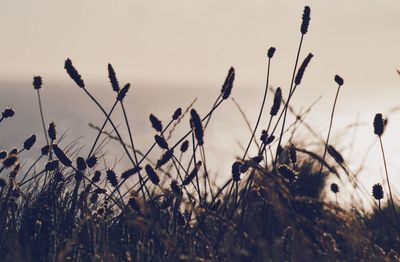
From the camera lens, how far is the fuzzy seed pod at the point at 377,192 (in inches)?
102

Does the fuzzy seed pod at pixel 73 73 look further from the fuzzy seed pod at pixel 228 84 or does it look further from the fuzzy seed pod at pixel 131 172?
the fuzzy seed pod at pixel 228 84

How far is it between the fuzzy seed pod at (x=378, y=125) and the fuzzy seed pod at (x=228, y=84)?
19.3 inches

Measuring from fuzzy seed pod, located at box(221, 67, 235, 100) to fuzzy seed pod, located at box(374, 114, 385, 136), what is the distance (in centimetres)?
49

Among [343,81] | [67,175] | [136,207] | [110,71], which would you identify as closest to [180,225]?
[136,207]

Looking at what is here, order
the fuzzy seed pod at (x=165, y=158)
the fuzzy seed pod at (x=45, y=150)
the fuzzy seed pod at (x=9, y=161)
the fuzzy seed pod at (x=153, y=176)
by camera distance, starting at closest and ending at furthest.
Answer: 1. the fuzzy seed pod at (x=9, y=161)
2. the fuzzy seed pod at (x=153, y=176)
3. the fuzzy seed pod at (x=165, y=158)
4. the fuzzy seed pod at (x=45, y=150)

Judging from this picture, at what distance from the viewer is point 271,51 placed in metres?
2.68

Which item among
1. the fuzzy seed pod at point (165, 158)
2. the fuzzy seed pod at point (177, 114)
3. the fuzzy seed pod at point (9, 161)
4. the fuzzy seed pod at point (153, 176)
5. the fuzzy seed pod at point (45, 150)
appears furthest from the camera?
the fuzzy seed pod at point (45, 150)

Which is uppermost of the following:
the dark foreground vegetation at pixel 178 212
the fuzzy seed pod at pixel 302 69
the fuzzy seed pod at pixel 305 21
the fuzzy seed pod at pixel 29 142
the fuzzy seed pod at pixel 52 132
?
the fuzzy seed pod at pixel 305 21

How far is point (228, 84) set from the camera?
8.32 ft

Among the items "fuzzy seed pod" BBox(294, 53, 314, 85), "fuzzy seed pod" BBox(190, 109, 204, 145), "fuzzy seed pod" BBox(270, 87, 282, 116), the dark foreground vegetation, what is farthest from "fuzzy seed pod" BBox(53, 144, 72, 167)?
"fuzzy seed pod" BBox(294, 53, 314, 85)

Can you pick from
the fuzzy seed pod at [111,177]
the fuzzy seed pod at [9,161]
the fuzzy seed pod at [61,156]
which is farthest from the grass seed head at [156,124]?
the fuzzy seed pod at [9,161]

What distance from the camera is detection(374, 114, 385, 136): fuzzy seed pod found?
99.7 inches

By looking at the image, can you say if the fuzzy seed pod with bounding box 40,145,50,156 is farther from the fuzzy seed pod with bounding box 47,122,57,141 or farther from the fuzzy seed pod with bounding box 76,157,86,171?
the fuzzy seed pod with bounding box 76,157,86,171

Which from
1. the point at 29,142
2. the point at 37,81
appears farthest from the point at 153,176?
the point at 37,81
